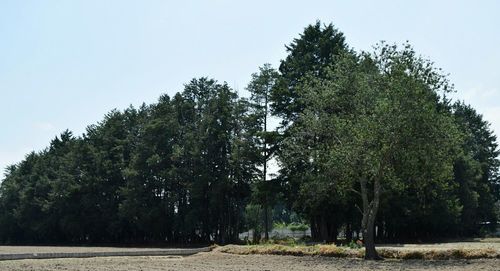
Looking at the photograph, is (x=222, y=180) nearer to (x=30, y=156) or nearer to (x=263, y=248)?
(x=263, y=248)

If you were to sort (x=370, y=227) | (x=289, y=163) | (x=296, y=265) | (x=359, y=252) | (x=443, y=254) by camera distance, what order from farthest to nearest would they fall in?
1. (x=289, y=163)
2. (x=359, y=252)
3. (x=370, y=227)
4. (x=443, y=254)
5. (x=296, y=265)

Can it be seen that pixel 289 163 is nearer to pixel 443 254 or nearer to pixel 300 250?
pixel 300 250

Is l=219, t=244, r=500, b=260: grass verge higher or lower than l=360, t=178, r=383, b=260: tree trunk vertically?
lower

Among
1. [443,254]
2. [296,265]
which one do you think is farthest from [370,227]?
[296,265]

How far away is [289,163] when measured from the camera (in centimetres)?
4194

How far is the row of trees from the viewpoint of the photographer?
30.6 metres

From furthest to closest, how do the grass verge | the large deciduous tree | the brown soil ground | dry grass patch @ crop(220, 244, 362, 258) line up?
dry grass patch @ crop(220, 244, 362, 258), the large deciduous tree, the grass verge, the brown soil ground

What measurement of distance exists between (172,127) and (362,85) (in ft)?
127

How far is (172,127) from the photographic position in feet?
220

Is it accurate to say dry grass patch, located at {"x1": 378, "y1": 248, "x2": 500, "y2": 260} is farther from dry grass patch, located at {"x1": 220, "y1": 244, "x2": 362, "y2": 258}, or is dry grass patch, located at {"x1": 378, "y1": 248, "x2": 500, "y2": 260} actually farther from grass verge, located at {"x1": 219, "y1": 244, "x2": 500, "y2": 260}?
dry grass patch, located at {"x1": 220, "y1": 244, "x2": 362, "y2": 258}

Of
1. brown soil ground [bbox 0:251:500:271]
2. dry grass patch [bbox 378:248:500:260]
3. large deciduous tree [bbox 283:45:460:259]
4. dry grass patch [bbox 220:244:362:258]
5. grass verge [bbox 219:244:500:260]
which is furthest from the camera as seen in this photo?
dry grass patch [bbox 220:244:362:258]

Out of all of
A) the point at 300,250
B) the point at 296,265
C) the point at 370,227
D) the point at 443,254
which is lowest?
the point at 296,265

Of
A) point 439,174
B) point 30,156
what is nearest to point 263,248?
point 439,174

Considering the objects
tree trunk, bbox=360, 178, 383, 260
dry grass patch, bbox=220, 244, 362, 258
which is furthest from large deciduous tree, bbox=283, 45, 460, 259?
dry grass patch, bbox=220, 244, 362, 258
